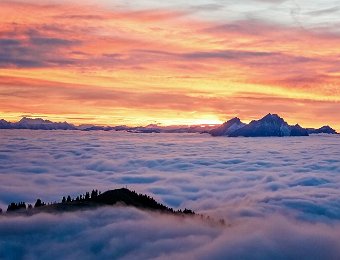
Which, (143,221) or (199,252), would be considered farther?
(143,221)

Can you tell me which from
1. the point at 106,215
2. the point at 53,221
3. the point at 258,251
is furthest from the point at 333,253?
the point at 53,221

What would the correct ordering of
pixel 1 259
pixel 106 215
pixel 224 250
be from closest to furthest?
pixel 1 259, pixel 224 250, pixel 106 215

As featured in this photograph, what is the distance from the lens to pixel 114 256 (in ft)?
535

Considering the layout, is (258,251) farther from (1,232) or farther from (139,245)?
(1,232)

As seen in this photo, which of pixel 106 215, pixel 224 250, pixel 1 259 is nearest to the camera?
pixel 1 259

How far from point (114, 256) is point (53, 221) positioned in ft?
97.8

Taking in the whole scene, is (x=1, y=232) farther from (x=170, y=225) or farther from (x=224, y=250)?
(x=224, y=250)

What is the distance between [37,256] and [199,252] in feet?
195

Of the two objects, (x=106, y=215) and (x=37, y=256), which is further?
(x=106, y=215)

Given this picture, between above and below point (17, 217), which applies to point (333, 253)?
below

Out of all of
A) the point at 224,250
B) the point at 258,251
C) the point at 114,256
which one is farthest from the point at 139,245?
the point at 258,251

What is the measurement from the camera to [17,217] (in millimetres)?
184500

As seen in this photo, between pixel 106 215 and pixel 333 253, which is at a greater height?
pixel 106 215

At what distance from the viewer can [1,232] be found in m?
172
